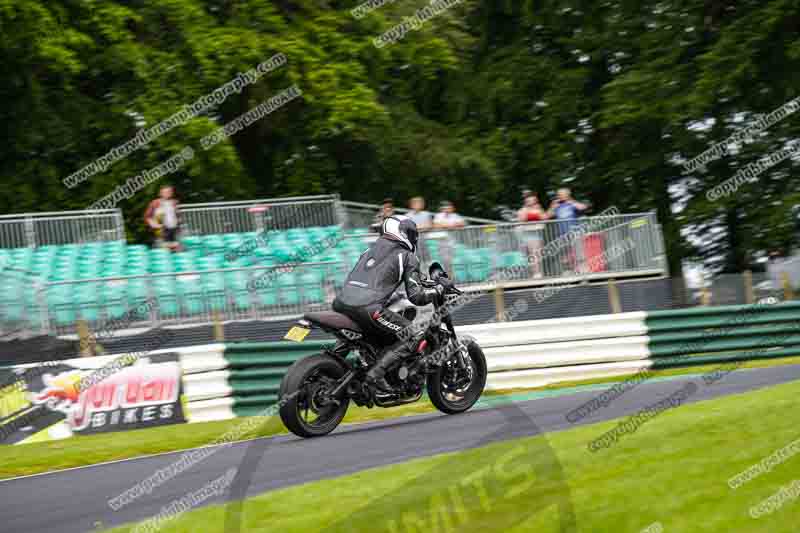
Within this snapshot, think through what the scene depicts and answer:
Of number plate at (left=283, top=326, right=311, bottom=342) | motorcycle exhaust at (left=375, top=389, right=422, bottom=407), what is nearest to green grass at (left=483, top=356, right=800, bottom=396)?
motorcycle exhaust at (left=375, top=389, right=422, bottom=407)

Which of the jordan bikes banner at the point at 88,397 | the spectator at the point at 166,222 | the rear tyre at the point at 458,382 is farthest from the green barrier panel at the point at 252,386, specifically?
the spectator at the point at 166,222

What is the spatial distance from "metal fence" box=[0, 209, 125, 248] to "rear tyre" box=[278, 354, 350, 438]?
8.08 m

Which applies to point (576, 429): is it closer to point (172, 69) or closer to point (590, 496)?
point (590, 496)

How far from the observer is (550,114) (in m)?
28.8

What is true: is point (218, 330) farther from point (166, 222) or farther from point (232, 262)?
point (166, 222)

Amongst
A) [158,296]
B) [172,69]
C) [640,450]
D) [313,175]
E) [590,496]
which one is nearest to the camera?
[590,496]

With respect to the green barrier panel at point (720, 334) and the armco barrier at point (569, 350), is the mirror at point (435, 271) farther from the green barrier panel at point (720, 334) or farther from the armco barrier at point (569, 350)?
the green barrier panel at point (720, 334)

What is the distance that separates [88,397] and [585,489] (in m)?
8.07

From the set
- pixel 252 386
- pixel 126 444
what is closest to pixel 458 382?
pixel 126 444

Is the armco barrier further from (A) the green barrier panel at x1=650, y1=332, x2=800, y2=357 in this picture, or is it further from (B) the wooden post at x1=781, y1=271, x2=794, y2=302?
(B) the wooden post at x1=781, y1=271, x2=794, y2=302

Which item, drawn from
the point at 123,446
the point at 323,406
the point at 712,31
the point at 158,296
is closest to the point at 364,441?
the point at 323,406

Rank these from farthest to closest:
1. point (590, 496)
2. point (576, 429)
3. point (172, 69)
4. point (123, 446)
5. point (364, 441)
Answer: point (172, 69), point (123, 446), point (364, 441), point (576, 429), point (590, 496)

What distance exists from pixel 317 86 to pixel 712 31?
9635 millimetres

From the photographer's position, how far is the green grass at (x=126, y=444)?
33.7 feet
